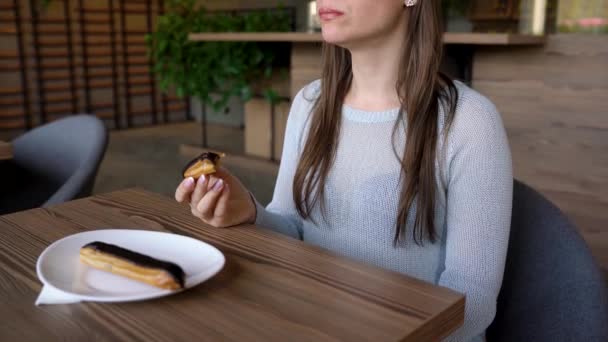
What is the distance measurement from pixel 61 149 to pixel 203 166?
1224 mm

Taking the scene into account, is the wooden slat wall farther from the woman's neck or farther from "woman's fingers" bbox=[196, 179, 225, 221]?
"woman's fingers" bbox=[196, 179, 225, 221]

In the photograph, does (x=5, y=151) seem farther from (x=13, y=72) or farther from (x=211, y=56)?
(x=13, y=72)

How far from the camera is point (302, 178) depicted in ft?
3.79

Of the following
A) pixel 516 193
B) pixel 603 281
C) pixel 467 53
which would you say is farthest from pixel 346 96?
pixel 467 53

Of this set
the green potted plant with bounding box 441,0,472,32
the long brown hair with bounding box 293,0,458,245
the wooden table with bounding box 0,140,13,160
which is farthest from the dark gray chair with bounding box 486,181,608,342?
the green potted plant with bounding box 441,0,472,32

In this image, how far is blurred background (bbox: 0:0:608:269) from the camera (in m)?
2.72

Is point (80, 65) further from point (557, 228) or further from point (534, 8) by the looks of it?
point (557, 228)

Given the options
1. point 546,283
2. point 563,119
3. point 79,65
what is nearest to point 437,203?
point 546,283

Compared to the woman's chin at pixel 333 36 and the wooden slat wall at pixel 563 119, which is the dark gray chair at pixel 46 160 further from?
the wooden slat wall at pixel 563 119

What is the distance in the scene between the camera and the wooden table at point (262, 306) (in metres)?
0.59

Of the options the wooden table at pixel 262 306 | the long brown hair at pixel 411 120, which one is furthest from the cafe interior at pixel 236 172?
the long brown hair at pixel 411 120

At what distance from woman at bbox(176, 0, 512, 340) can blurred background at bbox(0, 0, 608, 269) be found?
5.77ft

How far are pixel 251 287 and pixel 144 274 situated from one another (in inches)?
4.9

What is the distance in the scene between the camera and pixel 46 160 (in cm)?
191
